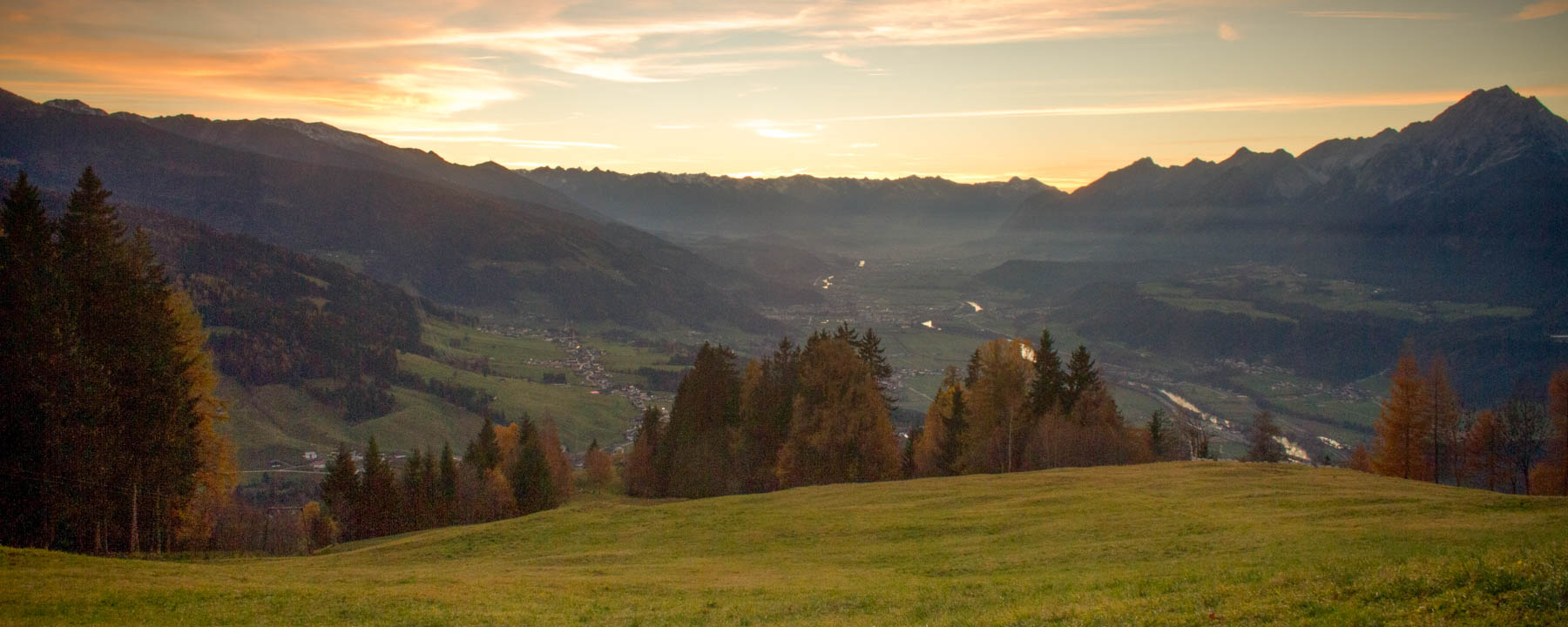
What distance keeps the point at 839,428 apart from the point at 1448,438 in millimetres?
47646

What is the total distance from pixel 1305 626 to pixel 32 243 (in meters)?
55.7

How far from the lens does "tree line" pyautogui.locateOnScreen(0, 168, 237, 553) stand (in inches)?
1554

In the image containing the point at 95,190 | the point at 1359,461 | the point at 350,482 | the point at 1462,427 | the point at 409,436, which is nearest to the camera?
the point at 95,190

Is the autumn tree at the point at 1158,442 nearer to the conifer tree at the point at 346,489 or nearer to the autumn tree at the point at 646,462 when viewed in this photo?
the autumn tree at the point at 646,462

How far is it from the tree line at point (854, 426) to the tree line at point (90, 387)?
3814cm

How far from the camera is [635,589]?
27.9 metres

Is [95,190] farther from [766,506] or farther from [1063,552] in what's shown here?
[1063,552]

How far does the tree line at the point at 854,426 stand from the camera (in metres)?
66.2

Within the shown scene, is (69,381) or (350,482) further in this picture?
(350,482)

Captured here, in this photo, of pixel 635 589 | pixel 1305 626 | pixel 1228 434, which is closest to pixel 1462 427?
pixel 1305 626

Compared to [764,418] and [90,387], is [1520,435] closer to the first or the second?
[764,418]

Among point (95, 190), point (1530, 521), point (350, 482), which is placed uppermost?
point (95, 190)

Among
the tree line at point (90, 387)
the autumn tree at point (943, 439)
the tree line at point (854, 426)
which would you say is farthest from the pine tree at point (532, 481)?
the autumn tree at point (943, 439)

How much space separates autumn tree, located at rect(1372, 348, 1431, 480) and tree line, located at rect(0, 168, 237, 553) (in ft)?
276
